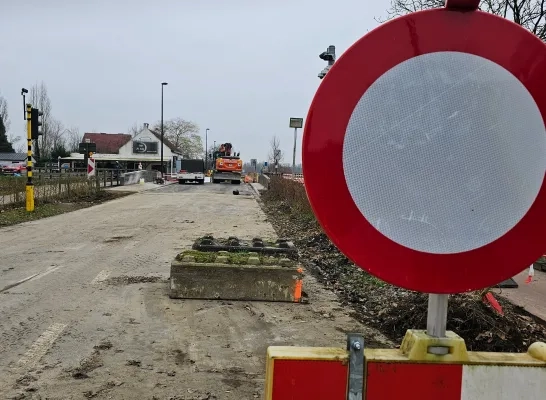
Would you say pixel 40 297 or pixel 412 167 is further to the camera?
pixel 40 297

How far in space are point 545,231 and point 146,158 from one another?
8354cm

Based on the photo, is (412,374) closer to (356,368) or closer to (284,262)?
(356,368)

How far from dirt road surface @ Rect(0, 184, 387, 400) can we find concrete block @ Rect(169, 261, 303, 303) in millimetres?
140

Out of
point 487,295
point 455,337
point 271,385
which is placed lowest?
point 487,295

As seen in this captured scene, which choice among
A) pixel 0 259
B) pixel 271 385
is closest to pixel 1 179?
pixel 0 259

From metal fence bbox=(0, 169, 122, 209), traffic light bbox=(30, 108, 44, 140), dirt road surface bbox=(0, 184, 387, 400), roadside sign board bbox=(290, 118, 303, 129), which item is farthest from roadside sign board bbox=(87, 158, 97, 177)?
dirt road surface bbox=(0, 184, 387, 400)

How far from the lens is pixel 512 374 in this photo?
Result: 1.36 m

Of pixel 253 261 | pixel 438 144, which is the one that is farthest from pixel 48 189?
pixel 438 144

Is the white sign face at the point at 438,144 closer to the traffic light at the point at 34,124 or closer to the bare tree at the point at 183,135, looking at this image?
the traffic light at the point at 34,124

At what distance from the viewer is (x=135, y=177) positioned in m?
39.0

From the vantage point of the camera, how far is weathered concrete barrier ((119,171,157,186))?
35750 millimetres

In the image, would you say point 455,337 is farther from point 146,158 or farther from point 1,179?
point 146,158

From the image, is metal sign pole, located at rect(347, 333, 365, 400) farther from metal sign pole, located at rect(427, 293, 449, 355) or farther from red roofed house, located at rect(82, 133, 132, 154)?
red roofed house, located at rect(82, 133, 132, 154)

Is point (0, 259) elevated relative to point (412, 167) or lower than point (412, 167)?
lower
